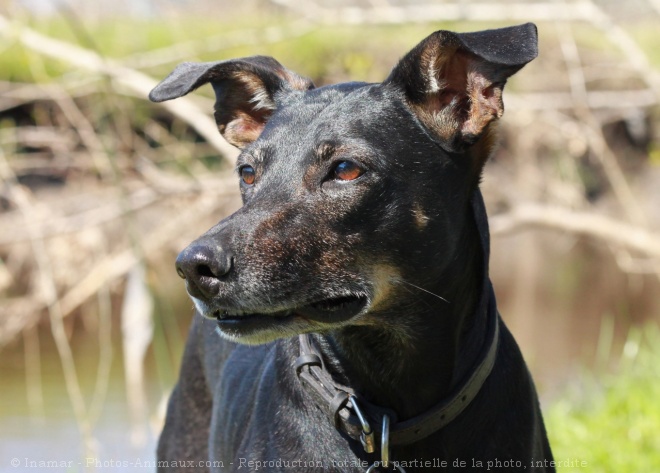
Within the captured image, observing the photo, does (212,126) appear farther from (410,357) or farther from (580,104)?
(410,357)

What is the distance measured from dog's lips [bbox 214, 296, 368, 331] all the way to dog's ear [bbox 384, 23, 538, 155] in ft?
1.99

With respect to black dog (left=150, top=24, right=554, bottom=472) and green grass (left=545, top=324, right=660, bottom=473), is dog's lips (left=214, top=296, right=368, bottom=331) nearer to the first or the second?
black dog (left=150, top=24, right=554, bottom=472)

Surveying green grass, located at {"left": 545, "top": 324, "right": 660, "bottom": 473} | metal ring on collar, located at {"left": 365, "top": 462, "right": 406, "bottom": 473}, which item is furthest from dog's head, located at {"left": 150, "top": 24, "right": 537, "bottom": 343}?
green grass, located at {"left": 545, "top": 324, "right": 660, "bottom": 473}

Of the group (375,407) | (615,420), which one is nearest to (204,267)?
(375,407)

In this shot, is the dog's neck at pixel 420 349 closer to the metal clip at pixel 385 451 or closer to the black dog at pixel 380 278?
the black dog at pixel 380 278

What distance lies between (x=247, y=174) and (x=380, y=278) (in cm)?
61

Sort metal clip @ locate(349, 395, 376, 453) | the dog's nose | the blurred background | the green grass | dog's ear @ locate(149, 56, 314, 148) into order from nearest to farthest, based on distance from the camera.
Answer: the dog's nose < metal clip @ locate(349, 395, 376, 453) < dog's ear @ locate(149, 56, 314, 148) < the green grass < the blurred background

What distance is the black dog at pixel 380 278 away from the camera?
273 centimetres

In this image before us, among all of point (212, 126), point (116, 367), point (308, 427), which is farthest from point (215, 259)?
point (116, 367)

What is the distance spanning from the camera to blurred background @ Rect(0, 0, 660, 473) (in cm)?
590

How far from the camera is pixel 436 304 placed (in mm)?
2973

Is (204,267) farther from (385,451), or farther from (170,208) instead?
(170,208)

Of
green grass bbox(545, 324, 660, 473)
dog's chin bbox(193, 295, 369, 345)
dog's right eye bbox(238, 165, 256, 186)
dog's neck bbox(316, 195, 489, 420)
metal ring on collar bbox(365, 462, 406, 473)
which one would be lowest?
green grass bbox(545, 324, 660, 473)

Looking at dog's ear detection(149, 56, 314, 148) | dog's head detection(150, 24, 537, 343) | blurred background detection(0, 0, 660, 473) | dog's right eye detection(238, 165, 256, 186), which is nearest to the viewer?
dog's head detection(150, 24, 537, 343)
